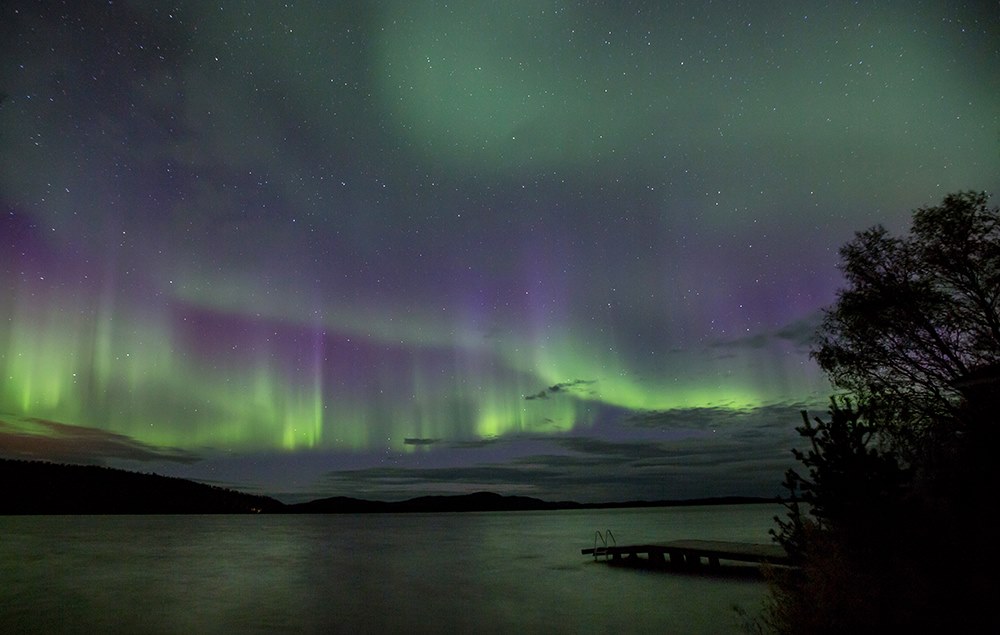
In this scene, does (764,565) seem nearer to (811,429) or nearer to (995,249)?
(811,429)

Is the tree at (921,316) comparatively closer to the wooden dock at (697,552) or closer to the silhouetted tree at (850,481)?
the silhouetted tree at (850,481)

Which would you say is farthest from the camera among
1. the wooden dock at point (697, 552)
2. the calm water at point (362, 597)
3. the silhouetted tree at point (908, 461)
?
the wooden dock at point (697, 552)

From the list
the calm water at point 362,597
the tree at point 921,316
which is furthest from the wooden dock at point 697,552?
the tree at point 921,316

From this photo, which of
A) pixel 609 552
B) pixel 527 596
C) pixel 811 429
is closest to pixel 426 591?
pixel 527 596

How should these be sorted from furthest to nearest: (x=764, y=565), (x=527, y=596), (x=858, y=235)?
(x=527, y=596) < (x=858, y=235) < (x=764, y=565)

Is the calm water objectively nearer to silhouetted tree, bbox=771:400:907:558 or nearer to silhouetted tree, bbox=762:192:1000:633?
silhouetted tree, bbox=762:192:1000:633

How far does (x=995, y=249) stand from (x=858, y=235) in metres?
3.44

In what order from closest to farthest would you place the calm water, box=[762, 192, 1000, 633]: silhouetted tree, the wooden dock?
box=[762, 192, 1000, 633]: silhouetted tree, the calm water, the wooden dock

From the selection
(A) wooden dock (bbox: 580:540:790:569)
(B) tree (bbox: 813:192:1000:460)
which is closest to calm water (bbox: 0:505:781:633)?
(A) wooden dock (bbox: 580:540:790:569)

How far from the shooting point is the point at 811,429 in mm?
12562

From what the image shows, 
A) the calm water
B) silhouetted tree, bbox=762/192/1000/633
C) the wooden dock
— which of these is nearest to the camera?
silhouetted tree, bbox=762/192/1000/633

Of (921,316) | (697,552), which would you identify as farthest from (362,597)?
(921,316)

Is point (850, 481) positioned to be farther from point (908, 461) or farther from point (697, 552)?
point (697, 552)

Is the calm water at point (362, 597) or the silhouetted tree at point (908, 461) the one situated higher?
the silhouetted tree at point (908, 461)
